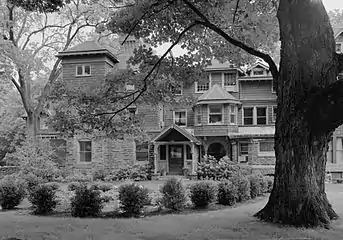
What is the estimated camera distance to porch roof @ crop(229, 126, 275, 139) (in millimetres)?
27484

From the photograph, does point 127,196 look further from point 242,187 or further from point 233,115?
point 233,115

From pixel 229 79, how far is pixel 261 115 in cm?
394

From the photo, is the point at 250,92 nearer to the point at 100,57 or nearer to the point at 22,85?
the point at 100,57

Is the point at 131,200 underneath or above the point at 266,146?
underneath

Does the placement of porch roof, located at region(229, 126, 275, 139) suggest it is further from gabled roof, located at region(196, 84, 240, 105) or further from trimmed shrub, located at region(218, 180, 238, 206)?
trimmed shrub, located at region(218, 180, 238, 206)

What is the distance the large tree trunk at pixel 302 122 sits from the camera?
364 inches

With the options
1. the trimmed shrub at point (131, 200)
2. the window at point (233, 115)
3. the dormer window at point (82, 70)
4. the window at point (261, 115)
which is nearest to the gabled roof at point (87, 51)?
the dormer window at point (82, 70)

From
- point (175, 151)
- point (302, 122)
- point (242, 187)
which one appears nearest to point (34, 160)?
point (175, 151)

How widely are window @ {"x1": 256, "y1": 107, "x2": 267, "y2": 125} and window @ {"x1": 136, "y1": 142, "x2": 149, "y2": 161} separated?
30.8 feet

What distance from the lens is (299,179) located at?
30.5 feet

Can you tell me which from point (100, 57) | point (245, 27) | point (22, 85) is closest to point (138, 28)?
point (245, 27)

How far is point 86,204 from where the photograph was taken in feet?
37.8

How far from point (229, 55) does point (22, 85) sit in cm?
2093

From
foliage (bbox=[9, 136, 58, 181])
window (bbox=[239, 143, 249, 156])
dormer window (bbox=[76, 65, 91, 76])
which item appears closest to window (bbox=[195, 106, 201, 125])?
window (bbox=[239, 143, 249, 156])
